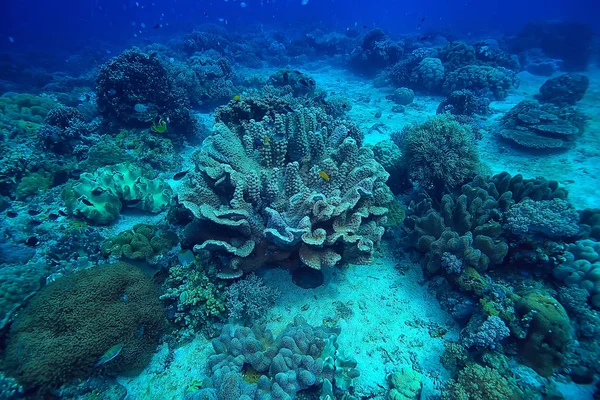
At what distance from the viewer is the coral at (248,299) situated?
441 centimetres

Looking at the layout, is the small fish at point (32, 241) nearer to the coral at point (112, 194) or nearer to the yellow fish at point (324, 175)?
the coral at point (112, 194)

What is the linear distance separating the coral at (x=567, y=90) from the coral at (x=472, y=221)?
12160 millimetres

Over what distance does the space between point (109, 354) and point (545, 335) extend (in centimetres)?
615

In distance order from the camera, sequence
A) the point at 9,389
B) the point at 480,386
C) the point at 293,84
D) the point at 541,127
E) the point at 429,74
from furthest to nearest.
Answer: the point at 429,74 < the point at 293,84 < the point at 541,127 < the point at 480,386 < the point at 9,389

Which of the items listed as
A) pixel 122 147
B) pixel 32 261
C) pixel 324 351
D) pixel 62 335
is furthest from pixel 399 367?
pixel 122 147

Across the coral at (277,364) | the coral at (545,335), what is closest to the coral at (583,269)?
the coral at (545,335)

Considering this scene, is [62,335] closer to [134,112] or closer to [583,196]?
[134,112]

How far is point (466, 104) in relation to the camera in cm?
1255

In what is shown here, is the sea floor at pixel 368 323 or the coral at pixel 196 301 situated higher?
the coral at pixel 196 301

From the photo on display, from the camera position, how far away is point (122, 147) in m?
8.96

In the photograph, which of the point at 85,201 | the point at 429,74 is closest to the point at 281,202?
the point at 85,201

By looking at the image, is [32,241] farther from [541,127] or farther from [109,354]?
[541,127]

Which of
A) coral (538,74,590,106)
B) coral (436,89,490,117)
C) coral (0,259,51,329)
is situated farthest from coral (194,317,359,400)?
coral (538,74,590,106)

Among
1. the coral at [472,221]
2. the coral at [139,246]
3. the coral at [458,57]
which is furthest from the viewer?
the coral at [458,57]
